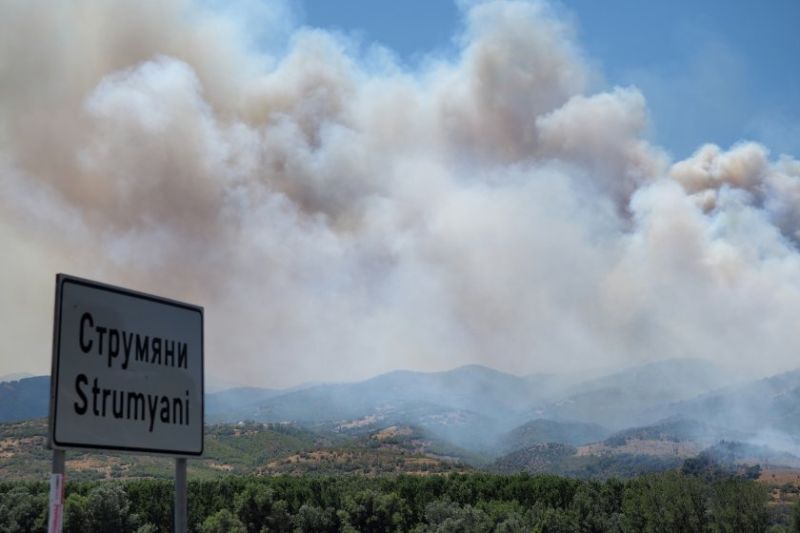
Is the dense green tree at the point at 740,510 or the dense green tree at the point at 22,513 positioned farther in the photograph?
the dense green tree at the point at 22,513

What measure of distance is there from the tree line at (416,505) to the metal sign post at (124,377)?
70000mm

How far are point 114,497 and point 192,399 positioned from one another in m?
83.0

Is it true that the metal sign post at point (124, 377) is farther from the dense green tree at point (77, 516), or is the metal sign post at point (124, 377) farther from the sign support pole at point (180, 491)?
the dense green tree at point (77, 516)

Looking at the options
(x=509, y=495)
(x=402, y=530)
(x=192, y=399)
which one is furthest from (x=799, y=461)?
(x=192, y=399)

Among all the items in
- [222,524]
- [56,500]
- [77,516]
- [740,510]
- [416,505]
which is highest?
[77,516]

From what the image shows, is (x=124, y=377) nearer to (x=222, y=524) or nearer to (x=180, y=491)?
(x=180, y=491)

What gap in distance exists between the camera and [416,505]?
307ft

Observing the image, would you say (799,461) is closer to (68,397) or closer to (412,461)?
(412,461)

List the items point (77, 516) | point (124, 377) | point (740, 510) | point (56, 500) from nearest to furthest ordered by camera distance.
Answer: point (56, 500)
point (124, 377)
point (740, 510)
point (77, 516)

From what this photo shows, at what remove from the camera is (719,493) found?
7544 centimetres

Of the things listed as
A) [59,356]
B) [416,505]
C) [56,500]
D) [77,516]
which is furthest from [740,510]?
[56,500]

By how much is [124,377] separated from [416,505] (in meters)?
90.7

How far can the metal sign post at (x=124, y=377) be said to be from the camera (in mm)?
5980

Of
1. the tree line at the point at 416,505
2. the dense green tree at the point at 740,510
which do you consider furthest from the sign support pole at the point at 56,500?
the dense green tree at the point at 740,510
